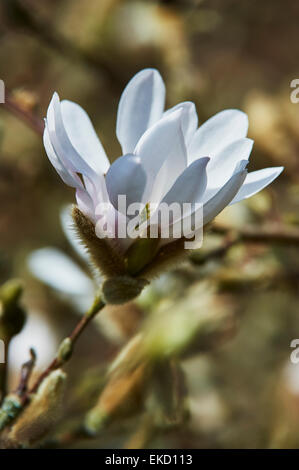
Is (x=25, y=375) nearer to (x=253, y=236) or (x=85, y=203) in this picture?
(x=85, y=203)

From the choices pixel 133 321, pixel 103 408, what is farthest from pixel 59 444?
pixel 133 321

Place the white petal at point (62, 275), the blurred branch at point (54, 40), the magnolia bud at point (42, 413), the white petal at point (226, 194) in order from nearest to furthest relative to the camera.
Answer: the white petal at point (226, 194)
the magnolia bud at point (42, 413)
the white petal at point (62, 275)
the blurred branch at point (54, 40)

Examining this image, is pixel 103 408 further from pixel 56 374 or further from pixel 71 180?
pixel 71 180

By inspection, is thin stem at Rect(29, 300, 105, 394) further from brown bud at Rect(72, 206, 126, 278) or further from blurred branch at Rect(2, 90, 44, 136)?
blurred branch at Rect(2, 90, 44, 136)

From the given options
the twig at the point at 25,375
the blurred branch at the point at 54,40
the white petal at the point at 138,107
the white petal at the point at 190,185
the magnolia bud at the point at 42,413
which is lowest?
the magnolia bud at the point at 42,413

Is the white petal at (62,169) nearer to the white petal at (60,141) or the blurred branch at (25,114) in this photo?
the white petal at (60,141)

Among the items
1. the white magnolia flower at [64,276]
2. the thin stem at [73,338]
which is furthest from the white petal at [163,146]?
the white magnolia flower at [64,276]

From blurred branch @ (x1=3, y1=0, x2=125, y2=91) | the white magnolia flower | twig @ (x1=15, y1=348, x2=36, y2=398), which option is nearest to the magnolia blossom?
twig @ (x1=15, y1=348, x2=36, y2=398)

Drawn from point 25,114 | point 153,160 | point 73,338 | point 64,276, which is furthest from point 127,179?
point 64,276
